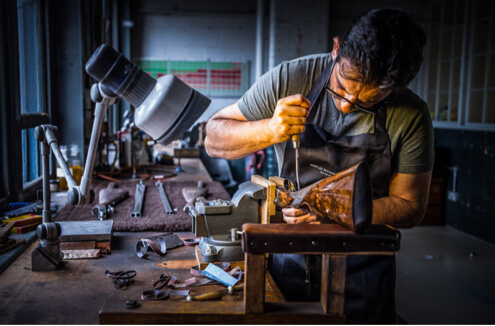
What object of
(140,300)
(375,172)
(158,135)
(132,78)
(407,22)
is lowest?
(140,300)

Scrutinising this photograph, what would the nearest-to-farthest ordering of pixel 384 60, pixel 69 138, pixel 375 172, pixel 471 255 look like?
pixel 384 60 < pixel 375 172 < pixel 69 138 < pixel 471 255

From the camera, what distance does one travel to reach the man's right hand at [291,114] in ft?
4.09

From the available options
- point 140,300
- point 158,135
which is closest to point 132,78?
point 158,135

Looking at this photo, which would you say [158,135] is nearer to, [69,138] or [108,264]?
[108,264]

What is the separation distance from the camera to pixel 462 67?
5.47 metres

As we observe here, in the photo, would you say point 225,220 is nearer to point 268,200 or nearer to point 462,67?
point 268,200

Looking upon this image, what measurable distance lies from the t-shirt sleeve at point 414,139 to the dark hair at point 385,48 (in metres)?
0.31

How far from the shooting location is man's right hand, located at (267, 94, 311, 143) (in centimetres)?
125

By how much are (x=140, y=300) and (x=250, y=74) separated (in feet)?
22.0

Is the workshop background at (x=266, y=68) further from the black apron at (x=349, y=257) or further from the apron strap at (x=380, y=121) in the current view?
the apron strap at (x=380, y=121)

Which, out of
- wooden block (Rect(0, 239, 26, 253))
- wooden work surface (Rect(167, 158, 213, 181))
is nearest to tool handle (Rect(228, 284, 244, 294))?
wooden block (Rect(0, 239, 26, 253))

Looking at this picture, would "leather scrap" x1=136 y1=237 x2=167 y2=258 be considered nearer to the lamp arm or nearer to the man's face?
the lamp arm

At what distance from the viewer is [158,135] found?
100cm

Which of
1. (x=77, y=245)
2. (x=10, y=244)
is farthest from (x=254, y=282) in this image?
(x=10, y=244)
